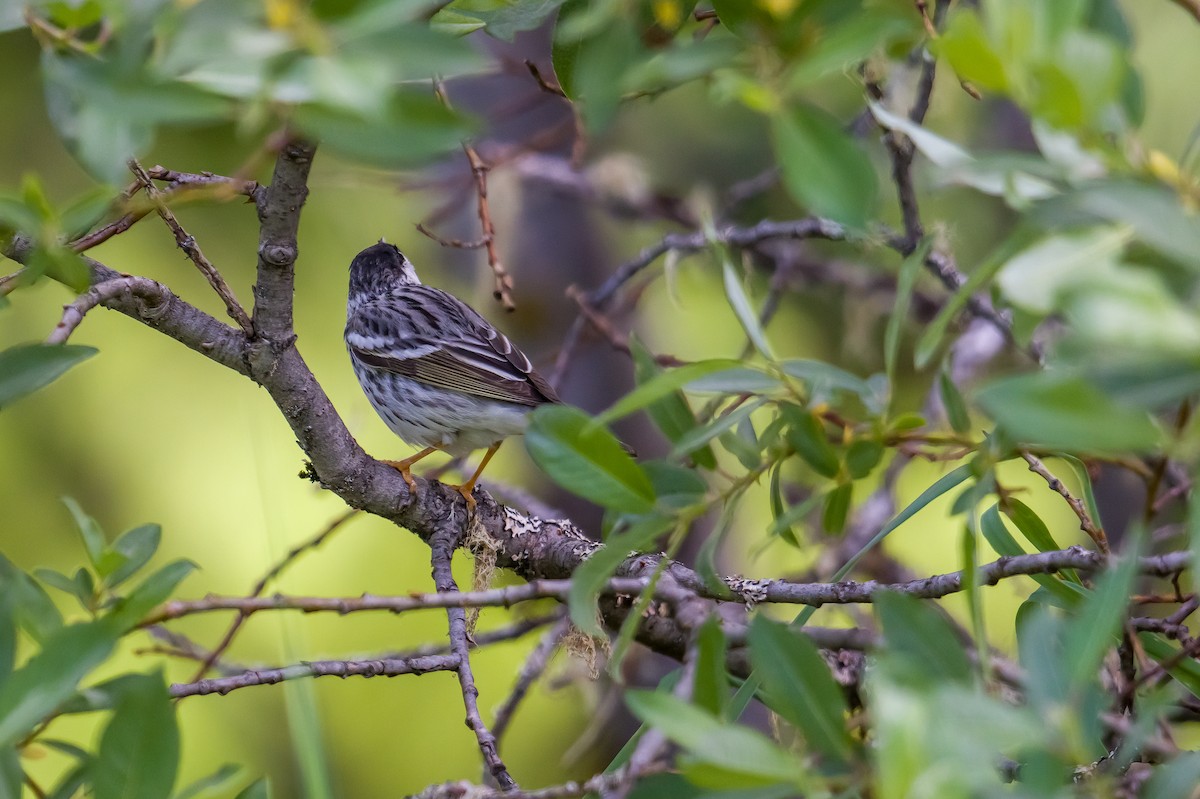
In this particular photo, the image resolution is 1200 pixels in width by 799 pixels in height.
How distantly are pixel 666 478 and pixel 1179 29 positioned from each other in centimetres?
461

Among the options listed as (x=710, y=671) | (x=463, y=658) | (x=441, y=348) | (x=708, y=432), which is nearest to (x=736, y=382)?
(x=708, y=432)

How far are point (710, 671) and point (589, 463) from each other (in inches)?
9.4

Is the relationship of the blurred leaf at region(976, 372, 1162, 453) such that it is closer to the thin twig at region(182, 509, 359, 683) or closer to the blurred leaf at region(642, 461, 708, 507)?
the blurred leaf at region(642, 461, 708, 507)

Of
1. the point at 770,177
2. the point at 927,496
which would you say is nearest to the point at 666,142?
the point at 770,177

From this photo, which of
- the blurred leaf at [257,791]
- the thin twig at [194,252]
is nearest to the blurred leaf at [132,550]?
the blurred leaf at [257,791]

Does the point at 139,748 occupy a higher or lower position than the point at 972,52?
lower

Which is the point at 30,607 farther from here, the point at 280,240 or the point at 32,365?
the point at 280,240

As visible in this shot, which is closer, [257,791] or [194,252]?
[257,791]

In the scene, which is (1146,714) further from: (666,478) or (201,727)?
(201,727)

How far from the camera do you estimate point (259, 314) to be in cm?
194

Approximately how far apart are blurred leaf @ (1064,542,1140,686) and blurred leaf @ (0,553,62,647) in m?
0.93

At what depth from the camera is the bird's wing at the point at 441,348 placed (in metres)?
3.50

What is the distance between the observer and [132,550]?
1304 millimetres

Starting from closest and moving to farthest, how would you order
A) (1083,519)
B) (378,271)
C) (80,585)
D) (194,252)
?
(80,585) → (1083,519) → (194,252) → (378,271)
